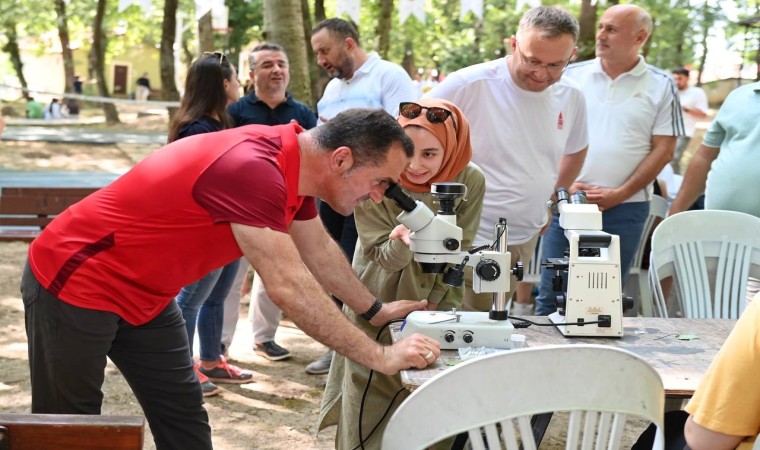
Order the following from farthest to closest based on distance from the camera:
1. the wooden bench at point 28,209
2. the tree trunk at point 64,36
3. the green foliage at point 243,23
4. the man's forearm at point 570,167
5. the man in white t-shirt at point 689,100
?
the tree trunk at point 64,36 → the green foliage at point 243,23 → the man in white t-shirt at point 689,100 → the wooden bench at point 28,209 → the man's forearm at point 570,167

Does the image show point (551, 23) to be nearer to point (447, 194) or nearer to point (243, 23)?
point (447, 194)

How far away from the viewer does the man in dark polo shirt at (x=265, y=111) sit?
16.8ft

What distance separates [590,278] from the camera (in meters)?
2.84

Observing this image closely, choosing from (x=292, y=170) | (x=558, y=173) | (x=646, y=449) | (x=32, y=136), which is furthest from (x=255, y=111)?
(x=32, y=136)

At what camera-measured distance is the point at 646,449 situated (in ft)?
8.41

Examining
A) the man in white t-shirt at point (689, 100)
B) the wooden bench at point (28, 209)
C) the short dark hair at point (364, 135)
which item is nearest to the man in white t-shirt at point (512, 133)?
the short dark hair at point (364, 135)

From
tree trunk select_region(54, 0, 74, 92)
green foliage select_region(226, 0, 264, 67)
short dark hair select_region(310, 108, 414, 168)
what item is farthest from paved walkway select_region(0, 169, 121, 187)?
short dark hair select_region(310, 108, 414, 168)

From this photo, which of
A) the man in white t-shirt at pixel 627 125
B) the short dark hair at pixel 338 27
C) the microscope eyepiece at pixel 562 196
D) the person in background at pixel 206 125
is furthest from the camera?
the short dark hair at pixel 338 27

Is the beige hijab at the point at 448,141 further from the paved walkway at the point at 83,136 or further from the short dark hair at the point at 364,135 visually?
the paved walkway at the point at 83,136

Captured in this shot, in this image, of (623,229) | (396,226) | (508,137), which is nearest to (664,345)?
(396,226)

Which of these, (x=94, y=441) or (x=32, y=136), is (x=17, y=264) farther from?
(x=32, y=136)

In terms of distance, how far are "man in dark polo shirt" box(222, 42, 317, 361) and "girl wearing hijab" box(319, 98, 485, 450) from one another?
2095 millimetres

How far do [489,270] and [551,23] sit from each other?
153 cm

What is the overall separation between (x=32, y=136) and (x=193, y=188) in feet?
67.1
